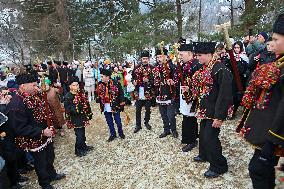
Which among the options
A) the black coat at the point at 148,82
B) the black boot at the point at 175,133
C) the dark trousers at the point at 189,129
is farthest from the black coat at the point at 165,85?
the dark trousers at the point at 189,129

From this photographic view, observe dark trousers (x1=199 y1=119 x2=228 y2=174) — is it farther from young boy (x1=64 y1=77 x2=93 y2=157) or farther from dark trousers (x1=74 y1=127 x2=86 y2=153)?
dark trousers (x1=74 y1=127 x2=86 y2=153)

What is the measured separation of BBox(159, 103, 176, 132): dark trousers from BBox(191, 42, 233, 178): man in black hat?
213cm

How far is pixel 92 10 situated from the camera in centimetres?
2631

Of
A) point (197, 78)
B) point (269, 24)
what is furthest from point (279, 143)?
point (269, 24)

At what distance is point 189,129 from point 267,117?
11.0 ft

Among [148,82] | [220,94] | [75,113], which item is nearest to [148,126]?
[148,82]

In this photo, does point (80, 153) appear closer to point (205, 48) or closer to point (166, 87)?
point (166, 87)

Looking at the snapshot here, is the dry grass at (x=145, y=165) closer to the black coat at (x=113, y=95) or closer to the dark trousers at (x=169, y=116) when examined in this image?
the dark trousers at (x=169, y=116)

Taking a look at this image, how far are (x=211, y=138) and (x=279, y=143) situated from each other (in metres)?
2.25

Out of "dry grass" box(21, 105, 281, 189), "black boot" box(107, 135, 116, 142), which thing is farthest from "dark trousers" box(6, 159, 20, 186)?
"black boot" box(107, 135, 116, 142)

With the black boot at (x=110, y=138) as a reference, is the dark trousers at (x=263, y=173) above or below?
above

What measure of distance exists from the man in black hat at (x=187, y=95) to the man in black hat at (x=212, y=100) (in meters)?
0.77

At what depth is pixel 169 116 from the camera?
25.4 ft

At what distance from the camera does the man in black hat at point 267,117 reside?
310 cm
